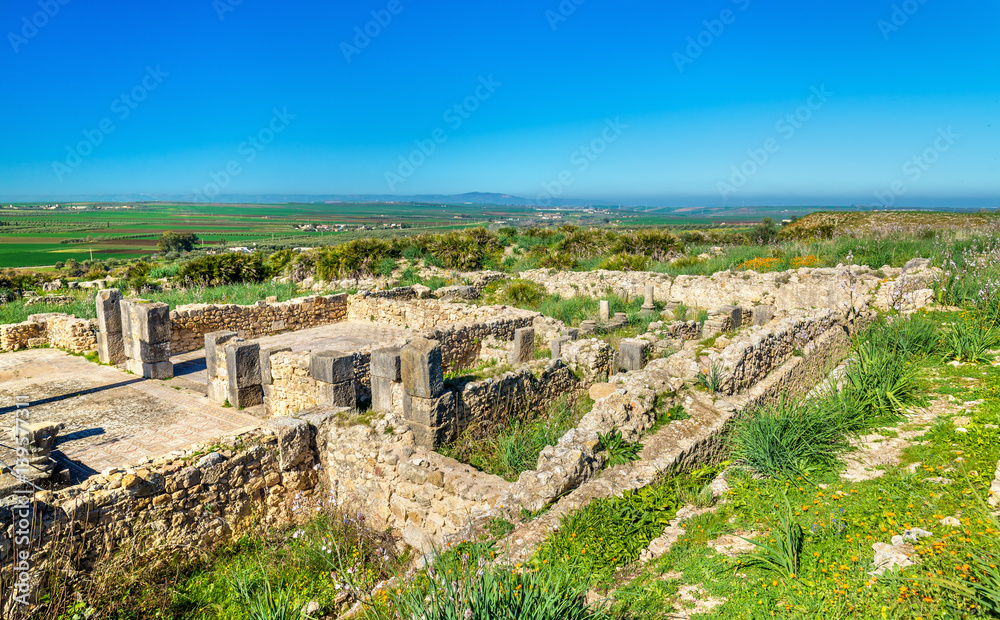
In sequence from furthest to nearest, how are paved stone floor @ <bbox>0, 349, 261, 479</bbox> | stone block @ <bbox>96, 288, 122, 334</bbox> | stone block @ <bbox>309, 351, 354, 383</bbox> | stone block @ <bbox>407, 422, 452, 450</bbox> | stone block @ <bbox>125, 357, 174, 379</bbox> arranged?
stone block @ <bbox>96, 288, 122, 334</bbox>, stone block @ <bbox>125, 357, 174, 379</bbox>, stone block @ <bbox>309, 351, 354, 383</bbox>, paved stone floor @ <bbox>0, 349, 261, 479</bbox>, stone block @ <bbox>407, 422, 452, 450</bbox>

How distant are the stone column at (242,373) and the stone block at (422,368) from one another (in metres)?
3.89

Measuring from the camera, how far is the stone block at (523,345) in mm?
11648

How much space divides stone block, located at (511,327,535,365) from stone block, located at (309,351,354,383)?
383 centimetres

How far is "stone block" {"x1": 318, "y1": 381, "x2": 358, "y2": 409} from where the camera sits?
8.93m

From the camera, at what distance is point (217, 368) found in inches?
405

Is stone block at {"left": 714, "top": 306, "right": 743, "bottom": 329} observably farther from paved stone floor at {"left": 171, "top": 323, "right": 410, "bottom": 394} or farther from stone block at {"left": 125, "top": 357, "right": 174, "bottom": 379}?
stone block at {"left": 125, "top": 357, "right": 174, "bottom": 379}

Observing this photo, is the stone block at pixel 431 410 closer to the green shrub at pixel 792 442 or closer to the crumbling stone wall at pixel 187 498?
the crumbling stone wall at pixel 187 498

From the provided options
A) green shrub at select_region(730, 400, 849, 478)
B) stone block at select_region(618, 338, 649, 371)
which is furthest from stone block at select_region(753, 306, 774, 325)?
green shrub at select_region(730, 400, 849, 478)

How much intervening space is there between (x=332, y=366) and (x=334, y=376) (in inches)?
6.9

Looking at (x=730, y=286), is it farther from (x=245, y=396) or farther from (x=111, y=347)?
(x=111, y=347)

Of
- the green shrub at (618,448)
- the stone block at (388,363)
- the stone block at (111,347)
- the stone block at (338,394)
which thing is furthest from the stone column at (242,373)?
the green shrub at (618,448)

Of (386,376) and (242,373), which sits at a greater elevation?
(386,376)

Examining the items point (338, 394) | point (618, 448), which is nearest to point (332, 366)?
point (338, 394)

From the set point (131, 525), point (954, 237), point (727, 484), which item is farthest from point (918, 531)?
point (954, 237)
